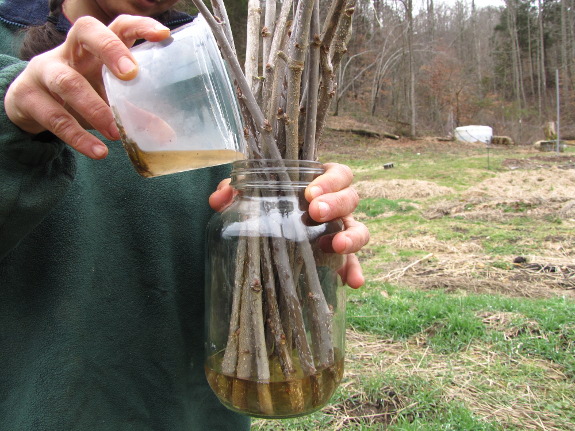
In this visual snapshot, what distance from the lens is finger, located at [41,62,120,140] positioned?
2.30 feet

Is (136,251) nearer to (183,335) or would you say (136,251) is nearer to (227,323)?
(183,335)

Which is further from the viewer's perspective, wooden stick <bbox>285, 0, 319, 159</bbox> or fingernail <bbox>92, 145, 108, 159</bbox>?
wooden stick <bbox>285, 0, 319, 159</bbox>

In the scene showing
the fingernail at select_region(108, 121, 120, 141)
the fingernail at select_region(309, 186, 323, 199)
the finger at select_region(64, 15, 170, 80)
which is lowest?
the fingernail at select_region(309, 186, 323, 199)

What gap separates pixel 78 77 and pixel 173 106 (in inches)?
5.7

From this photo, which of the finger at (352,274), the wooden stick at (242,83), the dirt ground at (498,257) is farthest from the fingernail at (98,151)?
the dirt ground at (498,257)

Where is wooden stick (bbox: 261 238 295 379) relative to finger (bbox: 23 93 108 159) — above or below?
below

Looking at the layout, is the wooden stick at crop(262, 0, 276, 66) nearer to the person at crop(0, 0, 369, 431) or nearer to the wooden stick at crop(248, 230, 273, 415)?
the person at crop(0, 0, 369, 431)

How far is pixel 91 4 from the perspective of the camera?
131 centimetres

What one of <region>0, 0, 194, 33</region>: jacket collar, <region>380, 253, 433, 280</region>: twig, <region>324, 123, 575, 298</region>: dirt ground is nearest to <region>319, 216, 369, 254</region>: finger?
<region>0, 0, 194, 33</region>: jacket collar

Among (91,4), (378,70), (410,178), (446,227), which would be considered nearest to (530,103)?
(378,70)

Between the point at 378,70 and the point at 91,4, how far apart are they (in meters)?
23.2

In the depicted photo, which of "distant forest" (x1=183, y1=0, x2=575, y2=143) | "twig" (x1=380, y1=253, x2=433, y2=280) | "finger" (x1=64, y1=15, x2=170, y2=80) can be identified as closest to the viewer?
"finger" (x1=64, y1=15, x2=170, y2=80)

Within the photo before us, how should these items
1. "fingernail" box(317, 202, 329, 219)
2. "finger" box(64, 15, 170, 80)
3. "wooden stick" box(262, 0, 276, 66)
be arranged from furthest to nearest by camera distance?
"wooden stick" box(262, 0, 276, 66), "fingernail" box(317, 202, 329, 219), "finger" box(64, 15, 170, 80)

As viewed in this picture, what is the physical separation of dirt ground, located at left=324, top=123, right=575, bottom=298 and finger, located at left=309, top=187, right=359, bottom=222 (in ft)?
12.9
